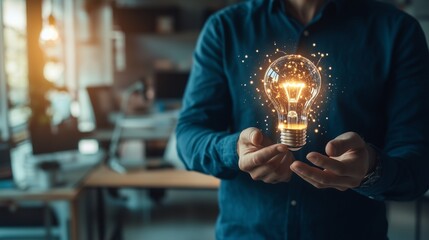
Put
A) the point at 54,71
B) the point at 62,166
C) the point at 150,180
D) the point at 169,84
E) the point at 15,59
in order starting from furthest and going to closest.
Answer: the point at 54,71 < the point at 169,84 < the point at 15,59 < the point at 62,166 < the point at 150,180

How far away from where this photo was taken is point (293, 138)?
0.65m

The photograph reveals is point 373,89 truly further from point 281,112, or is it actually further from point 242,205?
point 242,205

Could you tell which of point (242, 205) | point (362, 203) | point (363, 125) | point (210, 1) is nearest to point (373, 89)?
point (363, 125)

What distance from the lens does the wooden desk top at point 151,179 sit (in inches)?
106

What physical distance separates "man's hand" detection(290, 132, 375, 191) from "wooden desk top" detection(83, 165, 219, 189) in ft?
6.66

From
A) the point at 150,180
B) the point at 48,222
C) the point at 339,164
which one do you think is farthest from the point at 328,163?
the point at 48,222

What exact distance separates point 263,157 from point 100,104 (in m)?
4.93

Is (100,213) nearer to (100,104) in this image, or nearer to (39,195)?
(39,195)

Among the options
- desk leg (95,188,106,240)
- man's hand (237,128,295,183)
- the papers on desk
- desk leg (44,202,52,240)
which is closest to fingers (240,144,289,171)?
man's hand (237,128,295,183)

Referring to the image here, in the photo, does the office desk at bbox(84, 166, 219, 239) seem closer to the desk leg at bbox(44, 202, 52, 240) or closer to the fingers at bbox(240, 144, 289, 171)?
Answer: the desk leg at bbox(44, 202, 52, 240)

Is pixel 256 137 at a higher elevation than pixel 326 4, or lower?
lower

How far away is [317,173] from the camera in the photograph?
25.1 inches

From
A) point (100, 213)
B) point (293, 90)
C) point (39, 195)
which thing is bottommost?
point (100, 213)

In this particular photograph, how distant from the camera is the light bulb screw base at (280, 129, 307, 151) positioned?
2.12ft
